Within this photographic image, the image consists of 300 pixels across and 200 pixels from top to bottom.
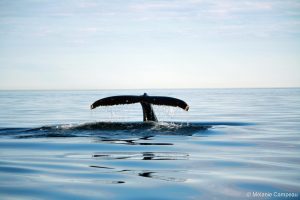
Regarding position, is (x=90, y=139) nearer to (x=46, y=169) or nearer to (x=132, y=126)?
(x=132, y=126)

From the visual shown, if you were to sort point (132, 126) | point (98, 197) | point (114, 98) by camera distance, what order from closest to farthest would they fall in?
point (98, 197), point (114, 98), point (132, 126)

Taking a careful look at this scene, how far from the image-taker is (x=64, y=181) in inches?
219

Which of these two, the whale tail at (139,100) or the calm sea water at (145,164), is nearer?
the calm sea water at (145,164)

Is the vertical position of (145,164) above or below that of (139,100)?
below

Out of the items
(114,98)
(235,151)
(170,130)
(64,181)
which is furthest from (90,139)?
(64,181)

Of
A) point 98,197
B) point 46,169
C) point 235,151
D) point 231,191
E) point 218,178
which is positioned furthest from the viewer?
point 235,151

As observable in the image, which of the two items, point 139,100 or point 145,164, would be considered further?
point 139,100

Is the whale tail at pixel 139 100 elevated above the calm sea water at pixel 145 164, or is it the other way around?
the whale tail at pixel 139 100

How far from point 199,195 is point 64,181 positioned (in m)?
1.73

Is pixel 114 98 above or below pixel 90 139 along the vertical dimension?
above

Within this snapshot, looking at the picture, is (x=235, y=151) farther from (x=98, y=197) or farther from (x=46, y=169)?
(x=98, y=197)

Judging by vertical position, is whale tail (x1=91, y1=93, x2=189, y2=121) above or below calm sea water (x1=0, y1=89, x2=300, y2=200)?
above

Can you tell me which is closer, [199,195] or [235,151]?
[199,195]

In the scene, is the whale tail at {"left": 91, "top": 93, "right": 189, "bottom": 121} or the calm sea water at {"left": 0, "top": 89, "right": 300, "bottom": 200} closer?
the calm sea water at {"left": 0, "top": 89, "right": 300, "bottom": 200}
